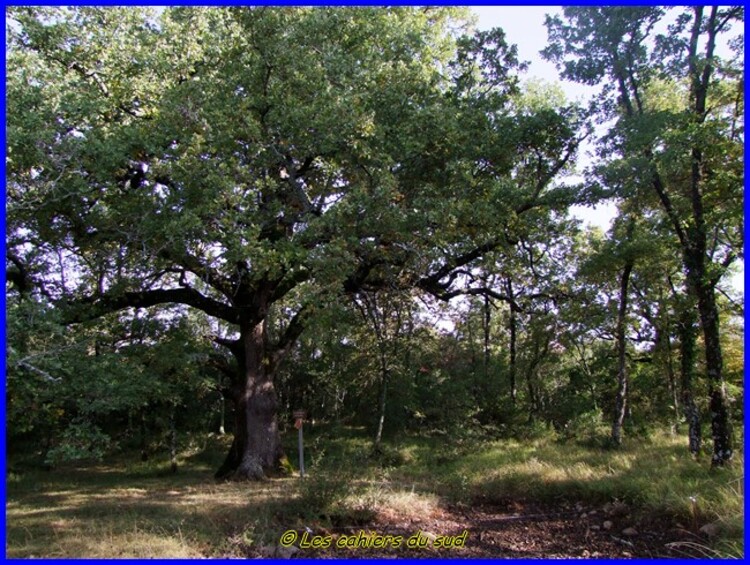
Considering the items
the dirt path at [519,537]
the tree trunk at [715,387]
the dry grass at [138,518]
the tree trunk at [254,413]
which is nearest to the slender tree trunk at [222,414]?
the dry grass at [138,518]

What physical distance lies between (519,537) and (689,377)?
688cm

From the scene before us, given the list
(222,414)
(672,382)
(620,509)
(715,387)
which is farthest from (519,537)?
(222,414)

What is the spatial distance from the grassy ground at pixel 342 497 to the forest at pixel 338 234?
5cm

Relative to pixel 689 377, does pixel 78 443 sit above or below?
below

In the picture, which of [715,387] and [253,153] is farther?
[253,153]

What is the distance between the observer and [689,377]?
11.2m

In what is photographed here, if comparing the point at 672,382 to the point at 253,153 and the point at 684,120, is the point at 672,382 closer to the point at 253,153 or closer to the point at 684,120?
the point at 684,120

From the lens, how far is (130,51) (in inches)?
329

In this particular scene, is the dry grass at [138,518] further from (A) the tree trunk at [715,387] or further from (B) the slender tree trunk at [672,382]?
(B) the slender tree trunk at [672,382]

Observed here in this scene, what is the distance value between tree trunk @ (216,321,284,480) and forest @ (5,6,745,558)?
7 centimetres

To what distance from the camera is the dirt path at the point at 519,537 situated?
19.4 feet

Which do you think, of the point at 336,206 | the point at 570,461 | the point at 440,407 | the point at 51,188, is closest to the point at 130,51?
the point at 51,188

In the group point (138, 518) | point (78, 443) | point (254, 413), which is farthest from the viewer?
point (254, 413)

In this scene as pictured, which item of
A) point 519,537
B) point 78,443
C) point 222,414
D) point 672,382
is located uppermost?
point 672,382
